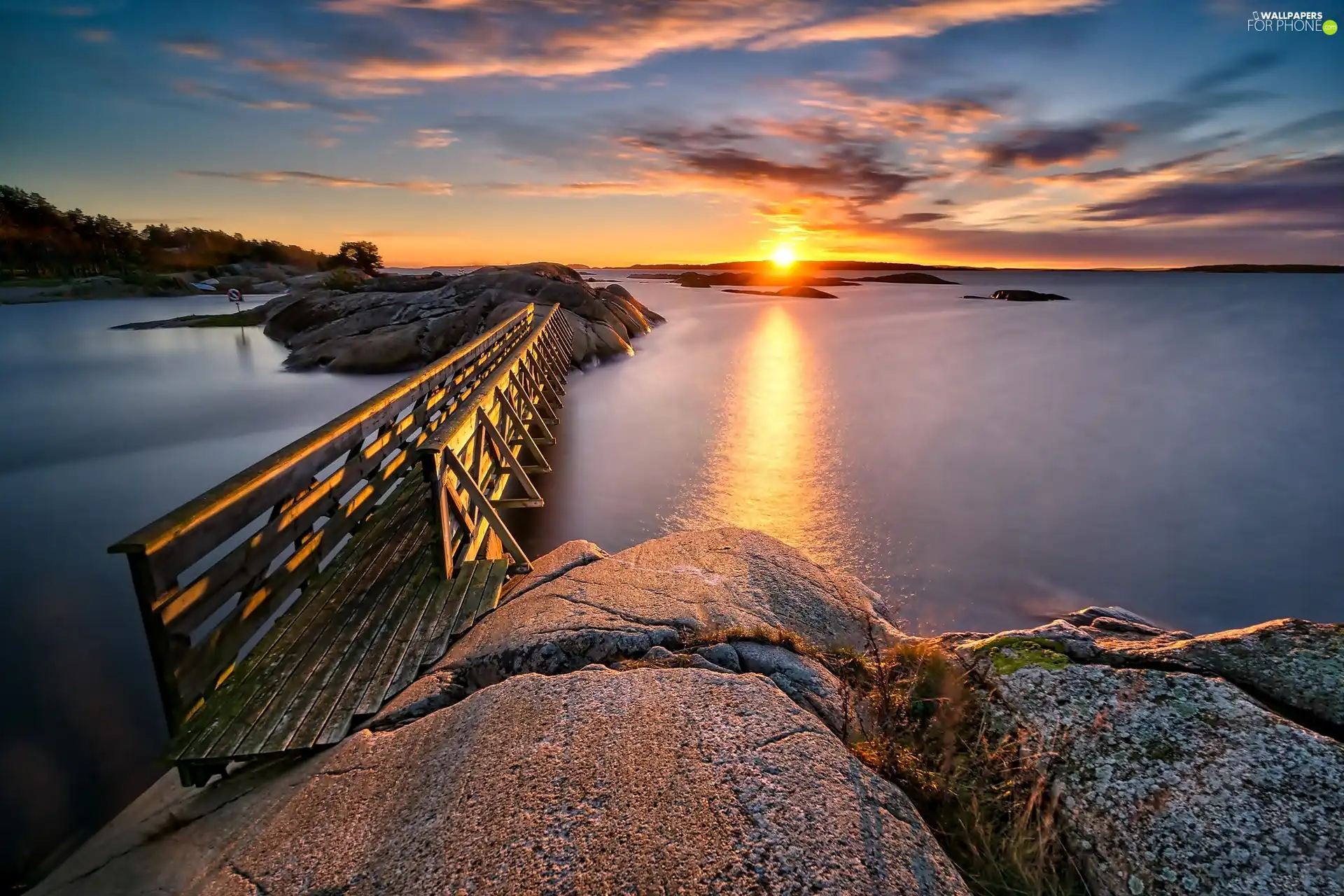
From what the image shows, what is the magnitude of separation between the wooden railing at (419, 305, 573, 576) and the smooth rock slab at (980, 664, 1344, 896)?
502cm

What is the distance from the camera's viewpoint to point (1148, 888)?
2379mm

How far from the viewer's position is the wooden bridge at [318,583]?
12.1ft

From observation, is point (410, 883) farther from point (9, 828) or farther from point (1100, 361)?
point (1100, 361)

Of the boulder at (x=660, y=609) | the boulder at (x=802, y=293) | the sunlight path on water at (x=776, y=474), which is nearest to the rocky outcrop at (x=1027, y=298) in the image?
the boulder at (x=802, y=293)

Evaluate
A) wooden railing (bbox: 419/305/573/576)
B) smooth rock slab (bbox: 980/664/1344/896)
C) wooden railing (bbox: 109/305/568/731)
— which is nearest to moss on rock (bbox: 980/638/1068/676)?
smooth rock slab (bbox: 980/664/1344/896)

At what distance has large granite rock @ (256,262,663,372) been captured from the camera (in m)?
25.6

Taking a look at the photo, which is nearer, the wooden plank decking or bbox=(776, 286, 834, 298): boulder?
the wooden plank decking

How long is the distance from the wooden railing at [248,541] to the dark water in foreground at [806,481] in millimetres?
2301

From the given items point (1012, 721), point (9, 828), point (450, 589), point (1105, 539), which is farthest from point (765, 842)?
point (1105, 539)

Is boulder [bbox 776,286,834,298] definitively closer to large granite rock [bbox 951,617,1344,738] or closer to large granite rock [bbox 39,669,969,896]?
large granite rock [bbox 951,617,1344,738]

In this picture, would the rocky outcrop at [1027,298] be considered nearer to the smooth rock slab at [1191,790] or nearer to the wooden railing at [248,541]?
the wooden railing at [248,541]

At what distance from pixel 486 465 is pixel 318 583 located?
3508 mm

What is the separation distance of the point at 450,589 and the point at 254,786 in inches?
86.2

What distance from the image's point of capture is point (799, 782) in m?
2.66
